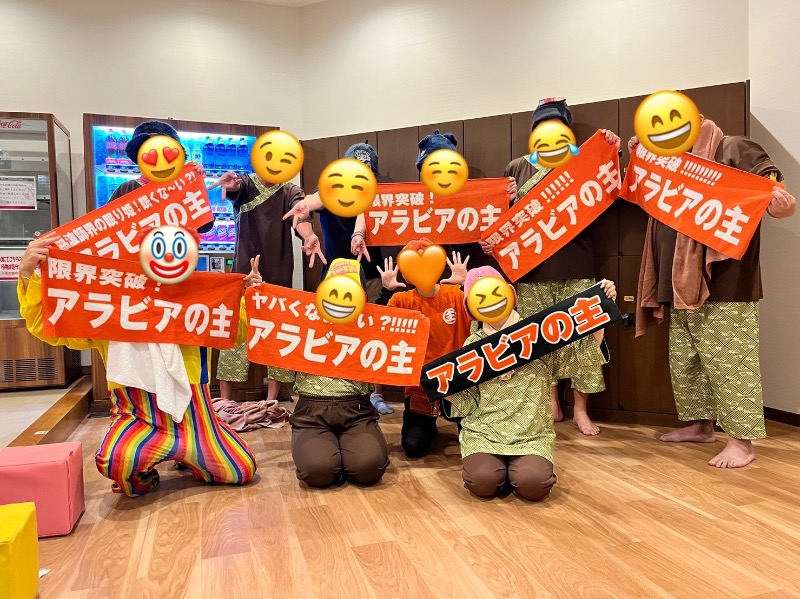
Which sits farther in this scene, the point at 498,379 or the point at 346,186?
the point at 498,379

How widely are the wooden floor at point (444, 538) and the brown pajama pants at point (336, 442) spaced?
3.1 inches

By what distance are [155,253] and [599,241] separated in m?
2.70

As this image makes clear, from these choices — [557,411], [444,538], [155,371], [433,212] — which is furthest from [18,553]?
[557,411]

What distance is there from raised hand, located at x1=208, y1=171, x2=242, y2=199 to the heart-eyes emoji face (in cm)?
115

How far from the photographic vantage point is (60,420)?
346 centimetres

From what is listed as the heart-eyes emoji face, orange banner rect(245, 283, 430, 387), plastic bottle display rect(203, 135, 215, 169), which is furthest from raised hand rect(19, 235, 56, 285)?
plastic bottle display rect(203, 135, 215, 169)

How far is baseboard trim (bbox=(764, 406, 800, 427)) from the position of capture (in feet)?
12.2

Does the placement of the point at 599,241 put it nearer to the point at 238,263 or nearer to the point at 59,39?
the point at 238,263

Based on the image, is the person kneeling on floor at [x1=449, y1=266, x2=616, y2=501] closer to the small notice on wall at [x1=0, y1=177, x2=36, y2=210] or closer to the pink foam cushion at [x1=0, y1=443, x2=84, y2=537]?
the pink foam cushion at [x1=0, y1=443, x2=84, y2=537]

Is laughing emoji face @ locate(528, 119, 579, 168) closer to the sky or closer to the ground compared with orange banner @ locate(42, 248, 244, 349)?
closer to the sky

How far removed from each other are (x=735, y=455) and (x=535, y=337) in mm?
1279

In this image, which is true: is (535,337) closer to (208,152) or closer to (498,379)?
(498,379)

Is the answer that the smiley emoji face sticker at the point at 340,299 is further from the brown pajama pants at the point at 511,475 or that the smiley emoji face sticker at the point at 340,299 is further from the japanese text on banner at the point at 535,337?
the brown pajama pants at the point at 511,475

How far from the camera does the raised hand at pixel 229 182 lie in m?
3.61
